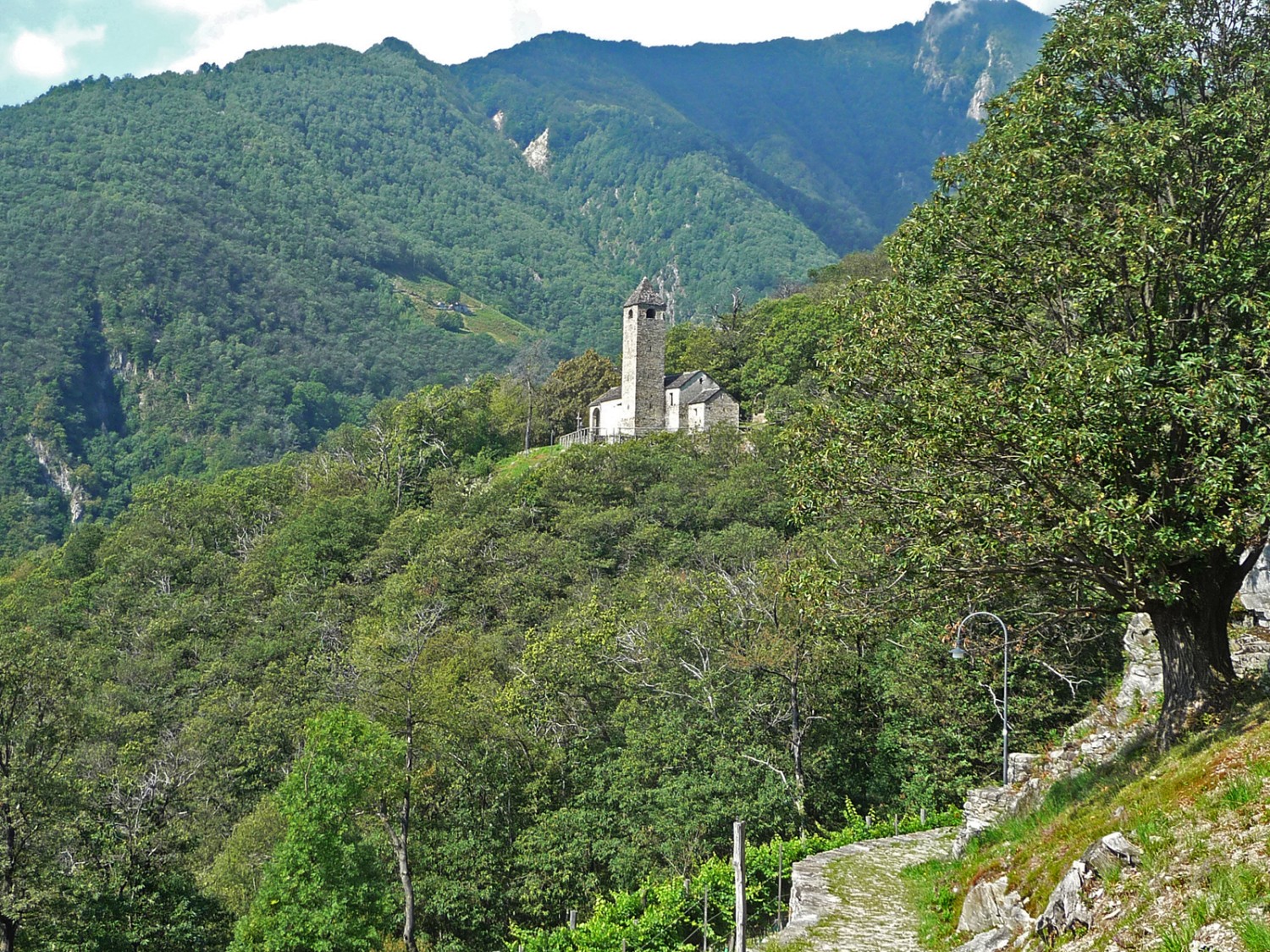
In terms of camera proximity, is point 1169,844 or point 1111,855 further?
point 1111,855

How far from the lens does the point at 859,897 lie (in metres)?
15.5

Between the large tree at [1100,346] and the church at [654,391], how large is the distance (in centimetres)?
5255

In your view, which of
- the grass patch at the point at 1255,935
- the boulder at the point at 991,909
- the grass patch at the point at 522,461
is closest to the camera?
the grass patch at the point at 1255,935

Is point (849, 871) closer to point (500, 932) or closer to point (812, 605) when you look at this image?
point (812, 605)

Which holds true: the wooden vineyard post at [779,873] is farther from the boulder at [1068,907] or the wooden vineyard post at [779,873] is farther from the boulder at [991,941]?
the boulder at [1068,907]

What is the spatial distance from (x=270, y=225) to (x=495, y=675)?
587 feet

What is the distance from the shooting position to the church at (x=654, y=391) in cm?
6750

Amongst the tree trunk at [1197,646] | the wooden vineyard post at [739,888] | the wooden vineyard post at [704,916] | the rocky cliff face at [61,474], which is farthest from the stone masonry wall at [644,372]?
the rocky cliff face at [61,474]

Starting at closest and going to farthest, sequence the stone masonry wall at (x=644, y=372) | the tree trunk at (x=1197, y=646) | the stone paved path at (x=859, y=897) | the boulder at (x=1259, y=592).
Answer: the tree trunk at (x=1197, y=646) → the stone paved path at (x=859, y=897) → the boulder at (x=1259, y=592) → the stone masonry wall at (x=644, y=372)

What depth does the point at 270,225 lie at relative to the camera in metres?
198

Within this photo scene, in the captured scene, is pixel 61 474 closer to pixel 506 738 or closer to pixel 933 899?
pixel 506 738

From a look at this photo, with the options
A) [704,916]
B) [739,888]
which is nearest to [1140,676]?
[704,916]

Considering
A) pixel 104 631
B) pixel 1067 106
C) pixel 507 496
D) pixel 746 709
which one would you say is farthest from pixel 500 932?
pixel 104 631

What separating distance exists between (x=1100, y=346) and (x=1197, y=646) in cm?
398
